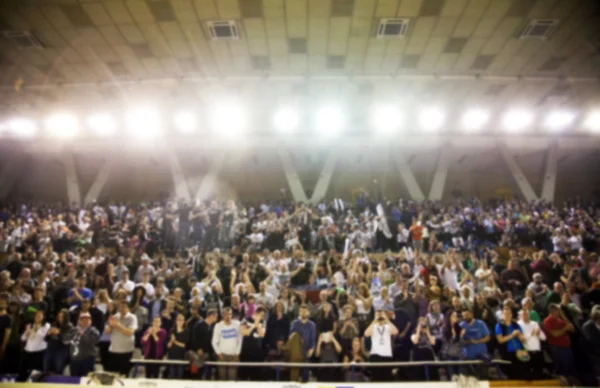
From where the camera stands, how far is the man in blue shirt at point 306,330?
6250 millimetres

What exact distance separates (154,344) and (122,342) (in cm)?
59

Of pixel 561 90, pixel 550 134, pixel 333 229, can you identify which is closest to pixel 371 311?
pixel 333 229

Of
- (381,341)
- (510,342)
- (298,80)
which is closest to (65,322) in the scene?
(381,341)

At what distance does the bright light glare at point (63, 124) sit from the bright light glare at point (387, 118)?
1371cm

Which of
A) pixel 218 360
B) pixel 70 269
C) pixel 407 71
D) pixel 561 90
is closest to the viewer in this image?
pixel 218 360

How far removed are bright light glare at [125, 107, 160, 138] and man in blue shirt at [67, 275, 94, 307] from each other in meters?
9.48

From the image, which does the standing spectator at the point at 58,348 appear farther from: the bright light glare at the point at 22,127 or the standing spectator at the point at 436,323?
the bright light glare at the point at 22,127

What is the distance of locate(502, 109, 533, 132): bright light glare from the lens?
1591cm

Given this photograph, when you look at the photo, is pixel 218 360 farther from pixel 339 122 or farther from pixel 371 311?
pixel 339 122

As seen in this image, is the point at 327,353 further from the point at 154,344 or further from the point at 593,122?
the point at 593,122

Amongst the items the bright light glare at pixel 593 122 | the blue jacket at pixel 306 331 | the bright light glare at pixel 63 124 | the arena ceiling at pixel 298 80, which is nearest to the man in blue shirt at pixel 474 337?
the blue jacket at pixel 306 331

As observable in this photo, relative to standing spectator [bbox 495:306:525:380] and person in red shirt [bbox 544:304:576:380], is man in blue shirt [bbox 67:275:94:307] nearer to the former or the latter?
standing spectator [bbox 495:306:525:380]

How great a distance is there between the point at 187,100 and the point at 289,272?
32.4 ft

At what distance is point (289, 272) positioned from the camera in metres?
8.50
